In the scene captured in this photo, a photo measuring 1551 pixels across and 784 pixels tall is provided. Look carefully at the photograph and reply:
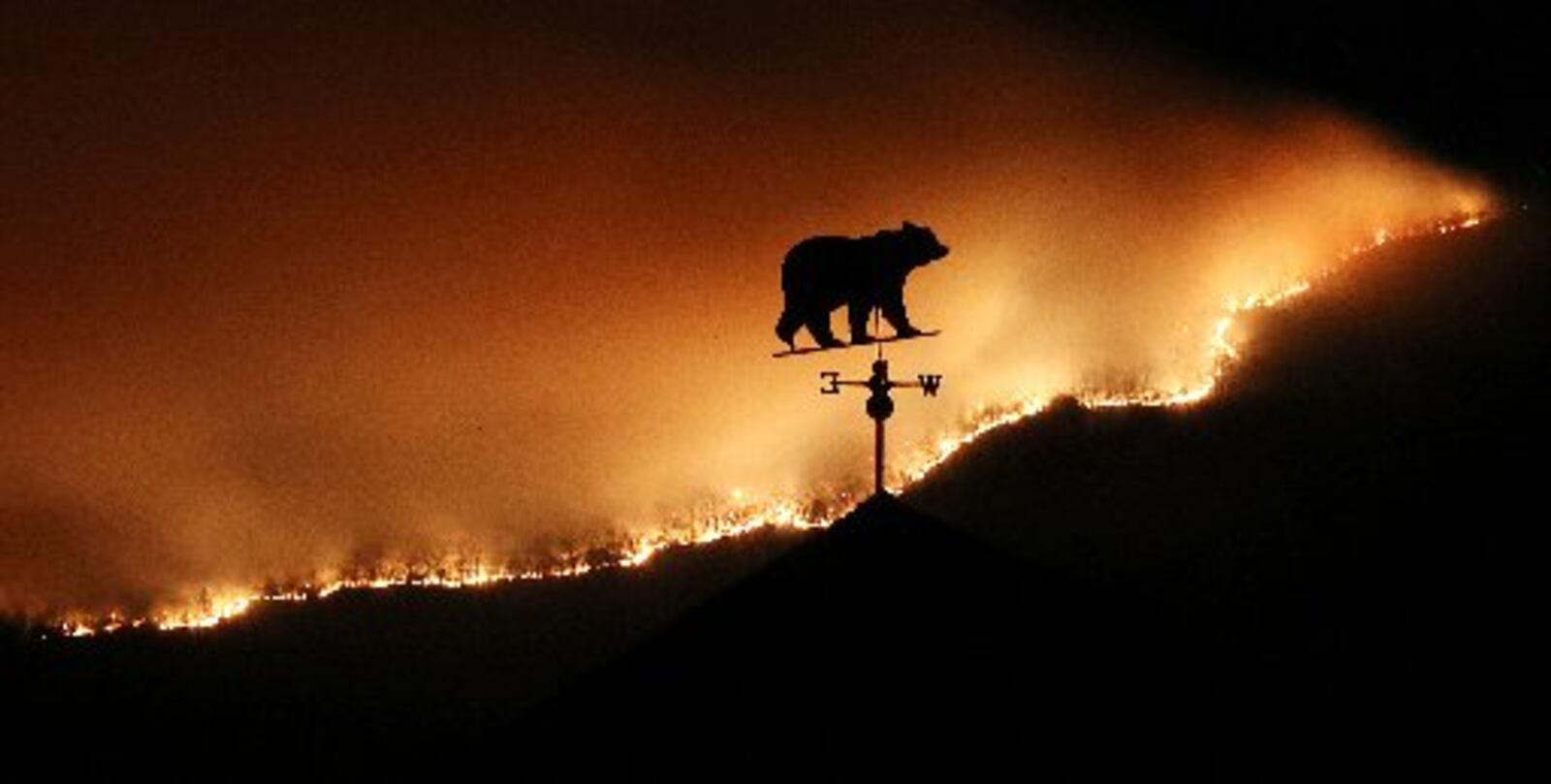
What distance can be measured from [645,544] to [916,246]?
2224 mm

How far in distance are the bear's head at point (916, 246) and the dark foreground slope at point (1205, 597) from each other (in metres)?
0.91

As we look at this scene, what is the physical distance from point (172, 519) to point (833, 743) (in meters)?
4.15

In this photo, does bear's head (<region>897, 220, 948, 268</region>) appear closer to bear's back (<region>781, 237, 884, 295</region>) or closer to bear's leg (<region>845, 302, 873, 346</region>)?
bear's back (<region>781, 237, 884, 295</region>)

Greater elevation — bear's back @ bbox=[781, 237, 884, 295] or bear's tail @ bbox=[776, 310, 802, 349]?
bear's back @ bbox=[781, 237, 884, 295]

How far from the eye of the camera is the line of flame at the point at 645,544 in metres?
8.35

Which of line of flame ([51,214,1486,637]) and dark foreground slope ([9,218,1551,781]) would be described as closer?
dark foreground slope ([9,218,1551,781])

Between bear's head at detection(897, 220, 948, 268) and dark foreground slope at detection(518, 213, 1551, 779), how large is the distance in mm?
912

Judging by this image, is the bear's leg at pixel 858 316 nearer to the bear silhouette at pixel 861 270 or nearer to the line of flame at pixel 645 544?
the bear silhouette at pixel 861 270

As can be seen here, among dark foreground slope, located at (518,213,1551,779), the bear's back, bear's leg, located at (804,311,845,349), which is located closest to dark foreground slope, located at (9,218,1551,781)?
dark foreground slope, located at (518,213,1551,779)

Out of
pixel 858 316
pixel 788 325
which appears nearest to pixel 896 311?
pixel 858 316

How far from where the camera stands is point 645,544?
8.44 meters

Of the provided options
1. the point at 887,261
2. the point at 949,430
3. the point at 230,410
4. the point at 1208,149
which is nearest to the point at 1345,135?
the point at 1208,149

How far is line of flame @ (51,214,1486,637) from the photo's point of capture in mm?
8352

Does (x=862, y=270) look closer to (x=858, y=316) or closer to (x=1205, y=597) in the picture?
(x=858, y=316)
